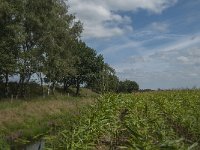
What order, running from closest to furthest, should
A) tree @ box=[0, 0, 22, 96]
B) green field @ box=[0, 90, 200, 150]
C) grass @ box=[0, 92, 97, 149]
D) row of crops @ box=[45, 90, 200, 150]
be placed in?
row of crops @ box=[45, 90, 200, 150], green field @ box=[0, 90, 200, 150], grass @ box=[0, 92, 97, 149], tree @ box=[0, 0, 22, 96]

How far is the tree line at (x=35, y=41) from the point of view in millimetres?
50506

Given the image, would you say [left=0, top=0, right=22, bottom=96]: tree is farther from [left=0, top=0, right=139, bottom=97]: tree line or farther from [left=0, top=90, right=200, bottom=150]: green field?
[left=0, top=90, right=200, bottom=150]: green field

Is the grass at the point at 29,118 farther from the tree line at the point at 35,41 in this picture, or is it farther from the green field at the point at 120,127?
the tree line at the point at 35,41

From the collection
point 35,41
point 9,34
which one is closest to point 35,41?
point 35,41

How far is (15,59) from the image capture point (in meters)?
51.7

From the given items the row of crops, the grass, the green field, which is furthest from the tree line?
the row of crops

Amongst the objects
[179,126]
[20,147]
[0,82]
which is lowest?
[20,147]

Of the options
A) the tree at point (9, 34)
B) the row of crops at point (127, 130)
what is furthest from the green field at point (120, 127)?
the tree at point (9, 34)

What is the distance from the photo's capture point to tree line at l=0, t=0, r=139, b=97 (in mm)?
50506

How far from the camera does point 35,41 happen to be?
2223 inches

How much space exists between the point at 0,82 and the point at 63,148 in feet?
167

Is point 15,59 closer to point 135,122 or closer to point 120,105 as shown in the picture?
point 120,105

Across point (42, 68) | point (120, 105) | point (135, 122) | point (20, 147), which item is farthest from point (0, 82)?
point (135, 122)

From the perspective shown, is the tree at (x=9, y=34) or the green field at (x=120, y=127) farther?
the tree at (x=9, y=34)
